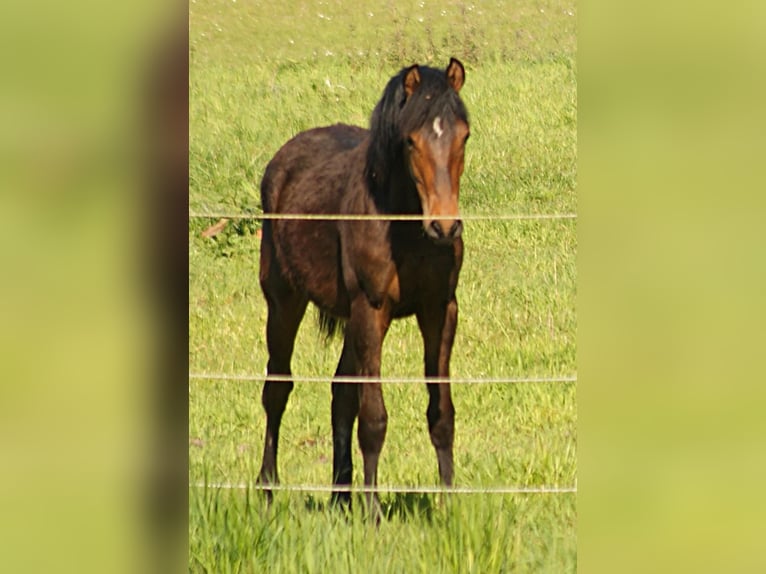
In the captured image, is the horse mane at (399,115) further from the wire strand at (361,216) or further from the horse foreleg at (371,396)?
the horse foreleg at (371,396)

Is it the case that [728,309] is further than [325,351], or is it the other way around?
[325,351]

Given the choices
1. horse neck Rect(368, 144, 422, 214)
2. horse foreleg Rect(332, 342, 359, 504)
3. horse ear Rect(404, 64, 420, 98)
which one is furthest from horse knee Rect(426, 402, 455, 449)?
horse ear Rect(404, 64, 420, 98)

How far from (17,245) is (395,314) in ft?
4.26

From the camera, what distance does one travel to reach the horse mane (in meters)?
5.23

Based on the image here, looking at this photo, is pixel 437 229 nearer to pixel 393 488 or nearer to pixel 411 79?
pixel 411 79

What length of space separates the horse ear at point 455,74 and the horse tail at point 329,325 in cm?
92

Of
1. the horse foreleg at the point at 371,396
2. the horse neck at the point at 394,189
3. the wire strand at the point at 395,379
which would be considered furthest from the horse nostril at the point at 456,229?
the wire strand at the point at 395,379

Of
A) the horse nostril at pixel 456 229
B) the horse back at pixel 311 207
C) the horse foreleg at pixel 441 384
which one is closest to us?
the horse nostril at pixel 456 229

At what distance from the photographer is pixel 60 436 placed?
5133 millimetres

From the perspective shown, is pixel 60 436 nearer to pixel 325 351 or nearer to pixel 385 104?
pixel 325 351

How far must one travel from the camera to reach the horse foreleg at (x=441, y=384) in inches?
209

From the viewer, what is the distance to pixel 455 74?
522cm

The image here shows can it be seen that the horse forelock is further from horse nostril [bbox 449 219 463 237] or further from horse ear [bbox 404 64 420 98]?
horse nostril [bbox 449 219 463 237]

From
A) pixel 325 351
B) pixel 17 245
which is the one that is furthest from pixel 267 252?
pixel 17 245
